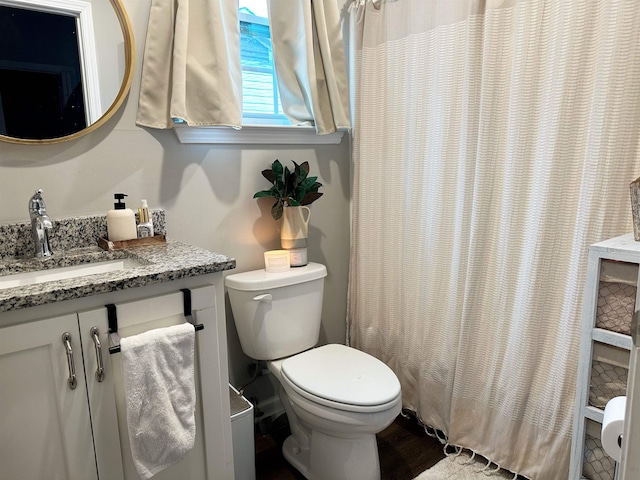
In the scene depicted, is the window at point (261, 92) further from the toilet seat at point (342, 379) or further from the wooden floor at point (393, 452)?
the wooden floor at point (393, 452)

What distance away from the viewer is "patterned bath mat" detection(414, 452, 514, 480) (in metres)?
1.58

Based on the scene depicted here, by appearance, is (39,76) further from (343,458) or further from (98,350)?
(343,458)

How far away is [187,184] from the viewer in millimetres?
1614

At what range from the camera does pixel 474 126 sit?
58.9 inches

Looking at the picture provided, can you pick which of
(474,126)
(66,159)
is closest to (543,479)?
(474,126)

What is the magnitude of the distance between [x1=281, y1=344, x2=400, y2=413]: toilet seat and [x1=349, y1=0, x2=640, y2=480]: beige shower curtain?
13.3 inches

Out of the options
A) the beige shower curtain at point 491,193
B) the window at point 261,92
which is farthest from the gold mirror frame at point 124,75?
the beige shower curtain at point 491,193

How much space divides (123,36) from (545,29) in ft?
4.26

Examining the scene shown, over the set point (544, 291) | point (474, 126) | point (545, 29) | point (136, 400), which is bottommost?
point (136, 400)

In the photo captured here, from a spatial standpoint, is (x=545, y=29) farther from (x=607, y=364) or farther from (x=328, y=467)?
(x=328, y=467)

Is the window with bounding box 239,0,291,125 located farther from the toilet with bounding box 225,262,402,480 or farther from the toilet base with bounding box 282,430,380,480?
the toilet base with bounding box 282,430,380,480

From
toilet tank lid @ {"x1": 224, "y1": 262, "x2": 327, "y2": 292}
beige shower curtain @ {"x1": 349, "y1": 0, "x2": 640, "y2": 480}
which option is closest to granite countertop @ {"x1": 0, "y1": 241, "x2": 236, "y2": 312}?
toilet tank lid @ {"x1": 224, "y1": 262, "x2": 327, "y2": 292}

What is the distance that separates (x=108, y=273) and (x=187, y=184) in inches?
23.6

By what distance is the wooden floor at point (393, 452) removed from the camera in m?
1.67
